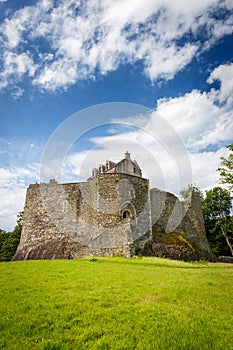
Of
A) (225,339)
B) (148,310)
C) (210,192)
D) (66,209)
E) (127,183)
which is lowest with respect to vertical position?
(225,339)

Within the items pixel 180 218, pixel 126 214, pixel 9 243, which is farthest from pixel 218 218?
pixel 9 243

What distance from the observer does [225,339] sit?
15.3ft

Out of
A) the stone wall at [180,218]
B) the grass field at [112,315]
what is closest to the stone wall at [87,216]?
the stone wall at [180,218]

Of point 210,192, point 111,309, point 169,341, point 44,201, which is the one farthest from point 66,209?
point 210,192

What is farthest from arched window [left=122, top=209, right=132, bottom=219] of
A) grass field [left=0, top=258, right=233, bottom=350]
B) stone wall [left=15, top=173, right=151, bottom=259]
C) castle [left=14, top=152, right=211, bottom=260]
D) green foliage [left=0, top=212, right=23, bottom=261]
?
green foliage [left=0, top=212, right=23, bottom=261]

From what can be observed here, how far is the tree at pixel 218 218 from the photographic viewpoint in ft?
118

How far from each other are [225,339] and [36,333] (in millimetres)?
3779

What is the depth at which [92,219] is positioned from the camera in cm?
2130

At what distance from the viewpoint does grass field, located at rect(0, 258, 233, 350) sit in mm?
4504

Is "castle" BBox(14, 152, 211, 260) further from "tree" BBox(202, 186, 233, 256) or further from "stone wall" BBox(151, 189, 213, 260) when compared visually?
"tree" BBox(202, 186, 233, 256)

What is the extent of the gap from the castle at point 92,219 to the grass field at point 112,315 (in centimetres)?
1060

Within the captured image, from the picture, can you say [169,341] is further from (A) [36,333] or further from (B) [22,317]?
(B) [22,317]

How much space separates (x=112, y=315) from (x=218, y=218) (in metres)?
36.0

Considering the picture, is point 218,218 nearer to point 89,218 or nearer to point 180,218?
point 180,218
